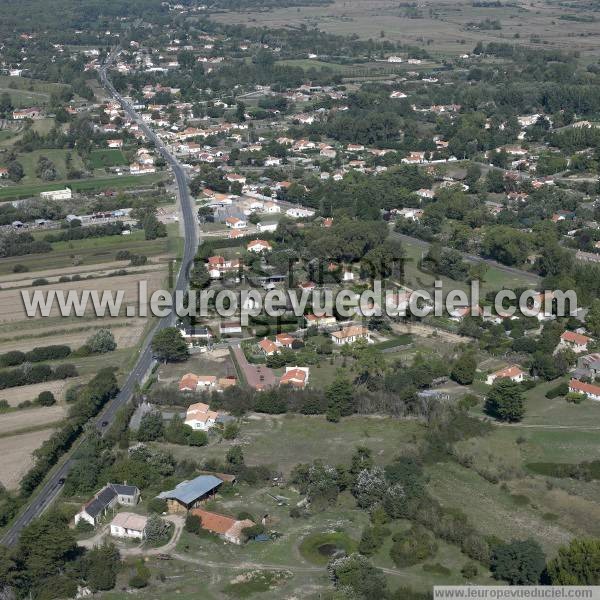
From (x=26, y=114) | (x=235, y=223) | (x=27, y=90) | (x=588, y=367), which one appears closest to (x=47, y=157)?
(x=26, y=114)

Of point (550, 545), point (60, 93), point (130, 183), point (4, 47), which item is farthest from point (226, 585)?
point (4, 47)

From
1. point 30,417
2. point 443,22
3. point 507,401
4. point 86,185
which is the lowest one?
point 86,185

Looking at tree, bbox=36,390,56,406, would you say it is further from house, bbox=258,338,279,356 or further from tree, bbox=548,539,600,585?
tree, bbox=548,539,600,585

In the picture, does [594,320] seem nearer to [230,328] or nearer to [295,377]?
[295,377]

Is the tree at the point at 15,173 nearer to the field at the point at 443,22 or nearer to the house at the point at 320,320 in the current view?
the house at the point at 320,320

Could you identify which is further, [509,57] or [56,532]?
[509,57]

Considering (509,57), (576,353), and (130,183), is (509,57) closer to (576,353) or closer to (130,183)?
(130,183)
